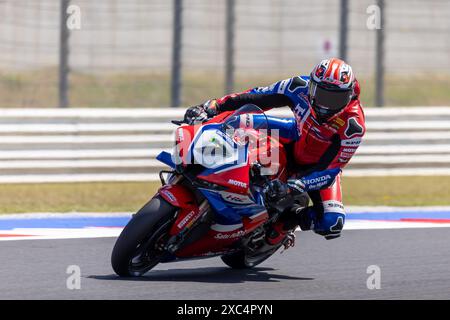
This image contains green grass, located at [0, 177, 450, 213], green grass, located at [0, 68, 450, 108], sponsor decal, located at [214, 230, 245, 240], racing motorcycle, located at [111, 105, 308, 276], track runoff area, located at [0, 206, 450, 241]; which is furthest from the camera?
green grass, located at [0, 68, 450, 108]

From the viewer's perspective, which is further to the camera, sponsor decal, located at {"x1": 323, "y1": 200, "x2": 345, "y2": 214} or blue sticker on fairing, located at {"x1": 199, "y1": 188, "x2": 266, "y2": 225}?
sponsor decal, located at {"x1": 323, "y1": 200, "x2": 345, "y2": 214}

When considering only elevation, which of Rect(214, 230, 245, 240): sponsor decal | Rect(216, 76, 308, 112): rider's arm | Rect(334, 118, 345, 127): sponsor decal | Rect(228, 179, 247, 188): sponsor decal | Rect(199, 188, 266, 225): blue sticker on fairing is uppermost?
Rect(216, 76, 308, 112): rider's arm

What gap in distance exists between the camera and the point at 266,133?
7430 millimetres

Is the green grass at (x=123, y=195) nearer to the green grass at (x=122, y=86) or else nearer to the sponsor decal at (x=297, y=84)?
the green grass at (x=122, y=86)

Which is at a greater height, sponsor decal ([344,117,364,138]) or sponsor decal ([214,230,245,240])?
sponsor decal ([344,117,364,138])

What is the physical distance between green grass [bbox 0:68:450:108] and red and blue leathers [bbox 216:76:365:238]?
6.36m

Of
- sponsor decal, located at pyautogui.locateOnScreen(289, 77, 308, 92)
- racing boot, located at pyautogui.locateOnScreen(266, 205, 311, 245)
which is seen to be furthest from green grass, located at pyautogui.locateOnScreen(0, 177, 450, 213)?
racing boot, located at pyautogui.locateOnScreen(266, 205, 311, 245)

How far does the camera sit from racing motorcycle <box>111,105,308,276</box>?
695cm

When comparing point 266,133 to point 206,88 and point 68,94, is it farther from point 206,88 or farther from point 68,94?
point 206,88

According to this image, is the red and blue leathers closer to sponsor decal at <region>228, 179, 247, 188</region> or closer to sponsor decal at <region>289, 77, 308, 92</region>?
sponsor decal at <region>289, 77, 308, 92</region>

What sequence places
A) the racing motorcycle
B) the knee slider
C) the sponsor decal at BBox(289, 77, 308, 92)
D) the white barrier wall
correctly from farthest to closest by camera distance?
1. the white barrier wall
2. the sponsor decal at BBox(289, 77, 308, 92)
3. the knee slider
4. the racing motorcycle

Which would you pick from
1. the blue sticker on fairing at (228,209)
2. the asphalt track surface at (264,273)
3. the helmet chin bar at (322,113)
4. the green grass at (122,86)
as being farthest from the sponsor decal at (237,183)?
the green grass at (122,86)

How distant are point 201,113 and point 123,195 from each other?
5.11 m
